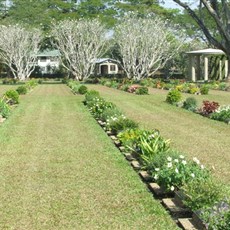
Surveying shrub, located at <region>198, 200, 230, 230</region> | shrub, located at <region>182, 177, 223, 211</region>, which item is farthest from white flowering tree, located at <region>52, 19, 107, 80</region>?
shrub, located at <region>198, 200, 230, 230</region>

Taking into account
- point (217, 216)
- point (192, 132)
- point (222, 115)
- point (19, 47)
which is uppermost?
point (19, 47)

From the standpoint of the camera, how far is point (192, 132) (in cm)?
1298

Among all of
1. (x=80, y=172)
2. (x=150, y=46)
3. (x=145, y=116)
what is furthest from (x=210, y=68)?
(x=80, y=172)

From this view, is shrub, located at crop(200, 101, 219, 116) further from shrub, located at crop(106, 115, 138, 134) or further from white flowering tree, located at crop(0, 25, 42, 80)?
white flowering tree, located at crop(0, 25, 42, 80)

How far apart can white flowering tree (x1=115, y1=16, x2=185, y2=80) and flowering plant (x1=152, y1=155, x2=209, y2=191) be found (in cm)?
3861

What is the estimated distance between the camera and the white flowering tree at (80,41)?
48.4 metres

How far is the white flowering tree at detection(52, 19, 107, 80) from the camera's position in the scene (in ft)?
159

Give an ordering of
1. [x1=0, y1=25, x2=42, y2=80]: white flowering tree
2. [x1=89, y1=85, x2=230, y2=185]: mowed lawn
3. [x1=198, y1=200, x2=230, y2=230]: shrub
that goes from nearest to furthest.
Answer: [x1=198, y1=200, x2=230, y2=230]: shrub, [x1=89, y1=85, x2=230, y2=185]: mowed lawn, [x1=0, y1=25, x2=42, y2=80]: white flowering tree

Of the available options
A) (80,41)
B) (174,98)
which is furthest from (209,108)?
(80,41)

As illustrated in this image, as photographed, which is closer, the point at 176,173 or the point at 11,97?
the point at 176,173

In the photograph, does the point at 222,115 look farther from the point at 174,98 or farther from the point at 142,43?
the point at 142,43

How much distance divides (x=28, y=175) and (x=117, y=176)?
151 cm

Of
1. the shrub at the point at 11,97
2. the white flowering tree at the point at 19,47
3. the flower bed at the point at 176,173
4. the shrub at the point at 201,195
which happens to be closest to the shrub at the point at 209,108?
the flower bed at the point at 176,173

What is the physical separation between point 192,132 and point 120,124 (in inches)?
88.7
